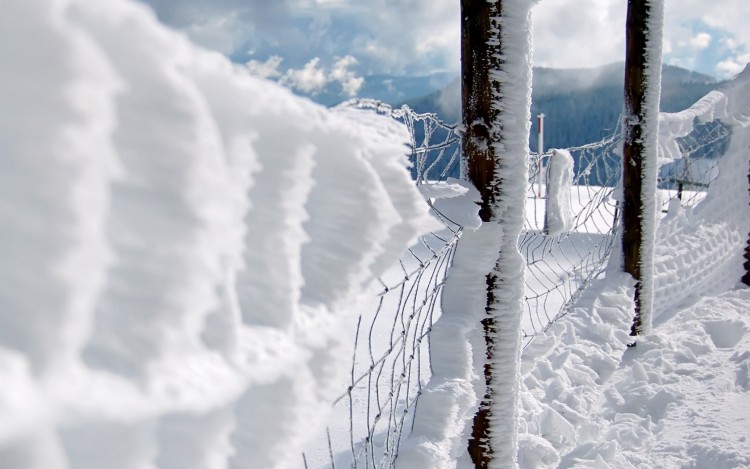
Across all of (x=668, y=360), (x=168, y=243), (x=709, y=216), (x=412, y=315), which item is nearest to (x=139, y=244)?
(x=168, y=243)

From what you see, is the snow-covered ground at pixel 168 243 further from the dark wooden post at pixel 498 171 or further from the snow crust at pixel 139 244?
the dark wooden post at pixel 498 171

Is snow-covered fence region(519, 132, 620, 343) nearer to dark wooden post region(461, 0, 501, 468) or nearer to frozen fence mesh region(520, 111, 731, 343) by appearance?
frozen fence mesh region(520, 111, 731, 343)

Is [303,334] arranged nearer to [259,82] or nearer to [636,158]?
[259,82]

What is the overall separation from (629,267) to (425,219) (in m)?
2.79

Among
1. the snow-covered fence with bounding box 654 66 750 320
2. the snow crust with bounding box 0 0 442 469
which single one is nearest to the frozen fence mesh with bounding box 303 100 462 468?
the snow crust with bounding box 0 0 442 469

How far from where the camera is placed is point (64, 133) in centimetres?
43

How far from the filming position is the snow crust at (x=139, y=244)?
0.43 meters

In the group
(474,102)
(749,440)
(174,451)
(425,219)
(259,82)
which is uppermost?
(474,102)

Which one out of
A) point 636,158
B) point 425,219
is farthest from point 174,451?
point 636,158

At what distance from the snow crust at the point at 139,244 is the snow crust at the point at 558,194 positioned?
186 cm

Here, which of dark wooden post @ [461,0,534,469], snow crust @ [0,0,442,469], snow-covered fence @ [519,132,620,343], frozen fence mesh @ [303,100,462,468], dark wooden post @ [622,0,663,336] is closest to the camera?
snow crust @ [0,0,442,469]

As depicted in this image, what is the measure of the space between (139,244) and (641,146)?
10.8 ft

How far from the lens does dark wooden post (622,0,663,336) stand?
3215mm

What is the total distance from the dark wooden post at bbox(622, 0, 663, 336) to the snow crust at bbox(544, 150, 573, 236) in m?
0.99
